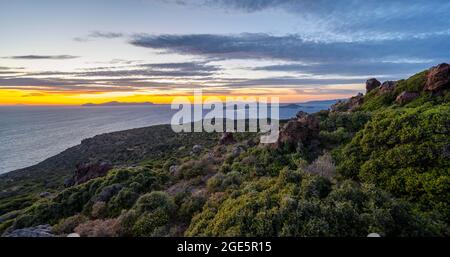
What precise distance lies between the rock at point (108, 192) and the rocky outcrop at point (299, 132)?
354 inches

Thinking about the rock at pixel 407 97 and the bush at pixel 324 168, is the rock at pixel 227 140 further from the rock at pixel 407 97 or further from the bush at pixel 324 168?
the bush at pixel 324 168

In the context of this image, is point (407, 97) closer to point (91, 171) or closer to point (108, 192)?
point (108, 192)

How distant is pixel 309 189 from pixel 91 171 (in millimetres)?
23066

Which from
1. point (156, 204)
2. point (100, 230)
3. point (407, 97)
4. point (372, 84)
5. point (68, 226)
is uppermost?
→ point (372, 84)

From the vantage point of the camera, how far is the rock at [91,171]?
76.0ft

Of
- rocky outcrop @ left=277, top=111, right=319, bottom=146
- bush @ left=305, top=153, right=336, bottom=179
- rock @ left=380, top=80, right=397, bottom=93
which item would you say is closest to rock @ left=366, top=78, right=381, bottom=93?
rock @ left=380, top=80, right=397, bottom=93

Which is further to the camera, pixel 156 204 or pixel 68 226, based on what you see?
pixel 68 226

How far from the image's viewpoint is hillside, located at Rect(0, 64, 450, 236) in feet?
17.1

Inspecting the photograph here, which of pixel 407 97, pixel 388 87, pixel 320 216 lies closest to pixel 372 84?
pixel 388 87

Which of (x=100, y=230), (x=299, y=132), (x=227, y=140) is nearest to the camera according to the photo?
(x=100, y=230)

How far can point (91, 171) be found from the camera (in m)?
23.8

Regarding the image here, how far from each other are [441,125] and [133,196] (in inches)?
493

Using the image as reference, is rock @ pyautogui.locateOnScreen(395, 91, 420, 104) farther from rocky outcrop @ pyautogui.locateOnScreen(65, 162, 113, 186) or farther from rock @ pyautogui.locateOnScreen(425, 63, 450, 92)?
rocky outcrop @ pyautogui.locateOnScreen(65, 162, 113, 186)

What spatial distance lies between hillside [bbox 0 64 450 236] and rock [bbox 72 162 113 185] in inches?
324
